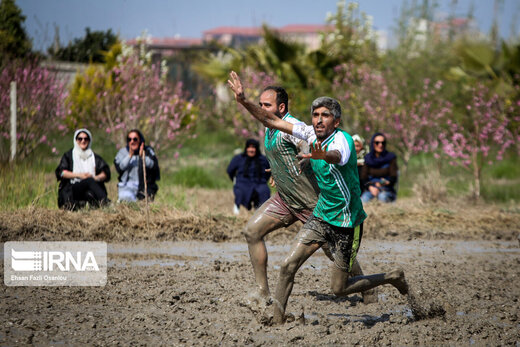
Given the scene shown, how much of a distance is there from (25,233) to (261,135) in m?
9.32

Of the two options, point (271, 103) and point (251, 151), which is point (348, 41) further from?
point (271, 103)

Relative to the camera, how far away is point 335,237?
18.5 feet

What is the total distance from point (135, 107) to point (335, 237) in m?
11.0

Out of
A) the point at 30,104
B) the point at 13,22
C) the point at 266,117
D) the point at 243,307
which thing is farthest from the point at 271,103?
the point at 13,22

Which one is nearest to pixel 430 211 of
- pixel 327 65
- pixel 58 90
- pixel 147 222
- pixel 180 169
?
pixel 147 222

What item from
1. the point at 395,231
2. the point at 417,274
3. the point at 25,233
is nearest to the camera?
the point at 417,274

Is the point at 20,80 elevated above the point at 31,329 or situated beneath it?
elevated above

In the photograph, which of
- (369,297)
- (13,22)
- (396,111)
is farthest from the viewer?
(13,22)

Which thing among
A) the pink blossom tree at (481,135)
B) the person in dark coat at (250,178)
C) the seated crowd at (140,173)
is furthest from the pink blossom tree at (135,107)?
the pink blossom tree at (481,135)

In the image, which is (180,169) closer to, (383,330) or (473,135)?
(473,135)

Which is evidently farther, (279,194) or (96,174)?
(96,174)

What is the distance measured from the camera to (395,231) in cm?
1116

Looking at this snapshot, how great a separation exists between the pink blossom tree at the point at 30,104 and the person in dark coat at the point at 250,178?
12.9 ft

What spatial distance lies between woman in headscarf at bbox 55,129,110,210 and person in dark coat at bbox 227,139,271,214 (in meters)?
2.30
